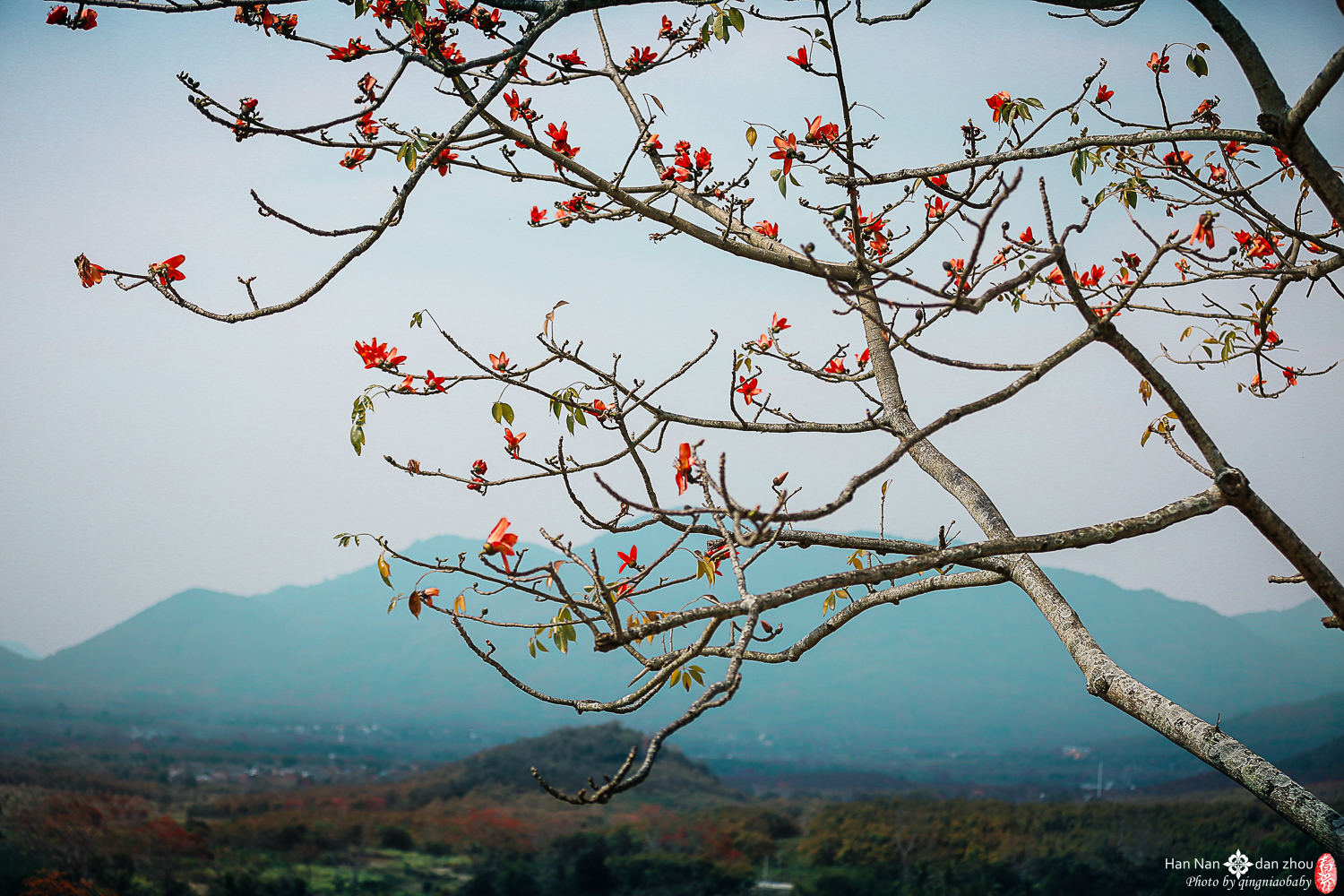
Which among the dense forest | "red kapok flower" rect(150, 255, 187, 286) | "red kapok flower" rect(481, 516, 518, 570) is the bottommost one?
the dense forest

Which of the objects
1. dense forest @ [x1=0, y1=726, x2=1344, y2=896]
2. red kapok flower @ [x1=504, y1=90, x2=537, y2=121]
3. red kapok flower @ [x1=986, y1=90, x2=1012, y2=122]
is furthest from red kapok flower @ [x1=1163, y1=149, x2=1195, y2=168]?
dense forest @ [x1=0, y1=726, x2=1344, y2=896]

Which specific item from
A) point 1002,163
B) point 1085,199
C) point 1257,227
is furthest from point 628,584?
point 1257,227

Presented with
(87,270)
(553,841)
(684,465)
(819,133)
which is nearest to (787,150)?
(819,133)

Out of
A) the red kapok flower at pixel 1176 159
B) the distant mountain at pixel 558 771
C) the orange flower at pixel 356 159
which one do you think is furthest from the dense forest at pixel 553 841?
the orange flower at pixel 356 159

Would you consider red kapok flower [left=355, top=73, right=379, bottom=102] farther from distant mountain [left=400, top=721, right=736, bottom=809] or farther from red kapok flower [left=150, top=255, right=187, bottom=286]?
distant mountain [left=400, top=721, right=736, bottom=809]

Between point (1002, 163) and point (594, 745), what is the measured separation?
40.8ft

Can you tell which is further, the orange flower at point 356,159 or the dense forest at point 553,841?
the dense forest at point 553,841

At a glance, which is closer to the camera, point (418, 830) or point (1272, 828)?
point (1272, 828)

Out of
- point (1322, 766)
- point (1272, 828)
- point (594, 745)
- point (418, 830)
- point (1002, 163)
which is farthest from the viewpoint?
point (594, 745)

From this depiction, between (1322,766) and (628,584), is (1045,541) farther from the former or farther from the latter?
(1322,766)

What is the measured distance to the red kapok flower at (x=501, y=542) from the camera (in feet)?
5.64

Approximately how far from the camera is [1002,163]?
2369 mm

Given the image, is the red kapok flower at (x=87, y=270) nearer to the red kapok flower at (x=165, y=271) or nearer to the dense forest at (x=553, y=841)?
the red kapok flower at (x=165, y=271)

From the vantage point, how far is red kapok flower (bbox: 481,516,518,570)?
172 cm
